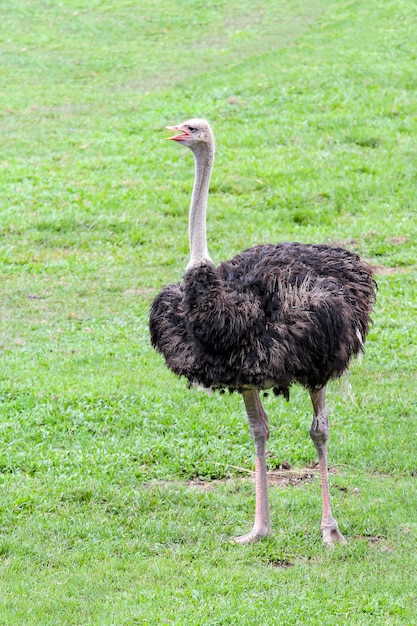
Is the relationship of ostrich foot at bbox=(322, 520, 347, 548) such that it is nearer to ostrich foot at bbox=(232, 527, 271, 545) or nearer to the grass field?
the grass field

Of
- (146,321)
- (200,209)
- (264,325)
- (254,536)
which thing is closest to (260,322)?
(264,325)

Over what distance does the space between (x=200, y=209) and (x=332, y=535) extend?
2131mm

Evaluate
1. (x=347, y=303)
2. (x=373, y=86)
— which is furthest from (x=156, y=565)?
(x=373, y=86)

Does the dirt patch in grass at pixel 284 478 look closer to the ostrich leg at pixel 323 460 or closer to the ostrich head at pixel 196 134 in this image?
the ostrich leg at pixel 323 460

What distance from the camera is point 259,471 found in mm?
6625

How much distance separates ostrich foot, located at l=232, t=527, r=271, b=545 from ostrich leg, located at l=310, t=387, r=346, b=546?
35 cm

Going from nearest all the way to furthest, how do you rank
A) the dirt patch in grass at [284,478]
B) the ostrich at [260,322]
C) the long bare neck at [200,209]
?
the ostrich at [260,322] → the long bare neck at [200,209] → the dirt patch in grass at [284,478]

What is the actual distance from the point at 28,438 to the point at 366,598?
313cm

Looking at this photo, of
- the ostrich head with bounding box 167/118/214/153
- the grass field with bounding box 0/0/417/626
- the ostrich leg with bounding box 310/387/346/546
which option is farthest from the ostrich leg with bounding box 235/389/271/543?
the ostrich head with bounding box 167/118/214/153

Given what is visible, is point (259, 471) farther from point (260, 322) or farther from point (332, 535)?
point (260, 322)

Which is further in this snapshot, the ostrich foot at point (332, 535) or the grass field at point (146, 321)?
the ostrich foot at point (332, 535)

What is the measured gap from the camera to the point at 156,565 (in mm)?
6133

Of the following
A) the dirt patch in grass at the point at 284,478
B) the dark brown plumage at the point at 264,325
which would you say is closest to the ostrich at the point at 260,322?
the dark brown plumage at the point at 264,325

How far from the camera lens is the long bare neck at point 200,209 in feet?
20.7
